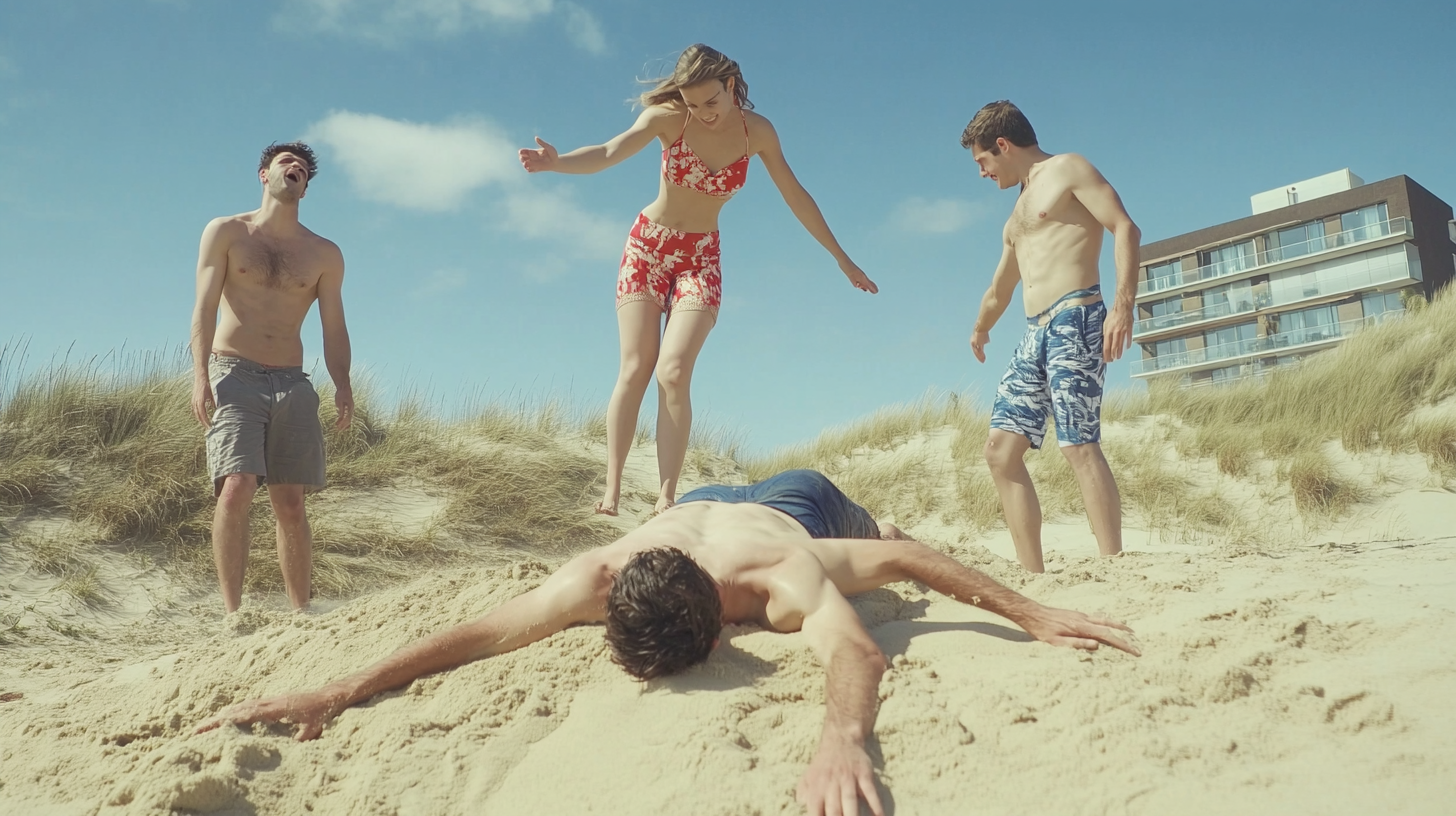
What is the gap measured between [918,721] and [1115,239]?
248cm

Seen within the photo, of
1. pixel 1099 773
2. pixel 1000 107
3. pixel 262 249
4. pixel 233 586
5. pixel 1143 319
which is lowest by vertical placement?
pixel 1099 773

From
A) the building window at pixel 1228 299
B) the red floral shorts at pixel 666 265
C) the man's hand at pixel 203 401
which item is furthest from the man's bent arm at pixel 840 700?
the building window at pixel 1228 299

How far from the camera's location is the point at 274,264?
14.6ft

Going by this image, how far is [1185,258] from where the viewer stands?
43.8 meters

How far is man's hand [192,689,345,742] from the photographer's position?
263 centimetres

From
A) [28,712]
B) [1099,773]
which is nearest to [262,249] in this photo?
[28,712]

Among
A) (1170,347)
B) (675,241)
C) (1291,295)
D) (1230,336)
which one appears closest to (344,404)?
(675,241)

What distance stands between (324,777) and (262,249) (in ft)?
9.33

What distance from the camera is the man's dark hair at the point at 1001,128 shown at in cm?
432

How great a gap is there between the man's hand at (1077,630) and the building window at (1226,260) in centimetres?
4429

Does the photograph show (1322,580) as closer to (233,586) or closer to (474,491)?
(233,586)

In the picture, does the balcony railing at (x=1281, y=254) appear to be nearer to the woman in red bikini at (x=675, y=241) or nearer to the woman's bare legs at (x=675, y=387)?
the woman in red bikini at (x=675, y=241)

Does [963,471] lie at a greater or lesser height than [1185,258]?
lesser

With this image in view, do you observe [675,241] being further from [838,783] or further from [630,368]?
[838,783]
